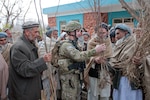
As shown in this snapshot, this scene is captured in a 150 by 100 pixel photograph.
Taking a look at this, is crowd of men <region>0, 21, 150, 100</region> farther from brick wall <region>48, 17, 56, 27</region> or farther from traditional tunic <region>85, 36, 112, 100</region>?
brick wall <region>48, 17, 56, 27</region>

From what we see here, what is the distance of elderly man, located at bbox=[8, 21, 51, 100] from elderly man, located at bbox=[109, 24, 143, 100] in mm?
979

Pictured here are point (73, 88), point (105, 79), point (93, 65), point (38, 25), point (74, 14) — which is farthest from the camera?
point (74, 14)

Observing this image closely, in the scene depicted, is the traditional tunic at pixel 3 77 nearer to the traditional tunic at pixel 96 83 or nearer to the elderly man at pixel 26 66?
the elderly man at pixel 26 66

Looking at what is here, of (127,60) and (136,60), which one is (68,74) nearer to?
(127,60)

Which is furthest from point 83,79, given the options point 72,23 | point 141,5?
point 141,5

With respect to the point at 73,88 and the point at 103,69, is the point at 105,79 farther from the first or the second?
the point at 73,88

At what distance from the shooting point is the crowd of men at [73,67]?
9.31 feet

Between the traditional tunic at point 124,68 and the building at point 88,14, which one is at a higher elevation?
the building at point 88,14


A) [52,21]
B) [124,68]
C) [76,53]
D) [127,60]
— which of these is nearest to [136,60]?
[127,60]

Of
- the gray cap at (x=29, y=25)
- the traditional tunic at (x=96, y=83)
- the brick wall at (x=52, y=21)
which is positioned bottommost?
A: the traditional tunic at (x=96, y=83)

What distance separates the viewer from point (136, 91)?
305 centimetres

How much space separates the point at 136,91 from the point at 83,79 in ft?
3.10

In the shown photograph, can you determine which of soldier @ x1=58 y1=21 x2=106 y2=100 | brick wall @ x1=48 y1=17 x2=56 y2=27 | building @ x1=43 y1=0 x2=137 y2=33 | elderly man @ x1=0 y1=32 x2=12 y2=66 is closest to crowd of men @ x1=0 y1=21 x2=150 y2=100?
soldier @ x1=58 y1=21 x2=106 y2=100

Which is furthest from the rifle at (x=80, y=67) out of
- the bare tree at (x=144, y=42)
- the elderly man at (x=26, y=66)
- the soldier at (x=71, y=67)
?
the bare tree at (x=144, y=42)
